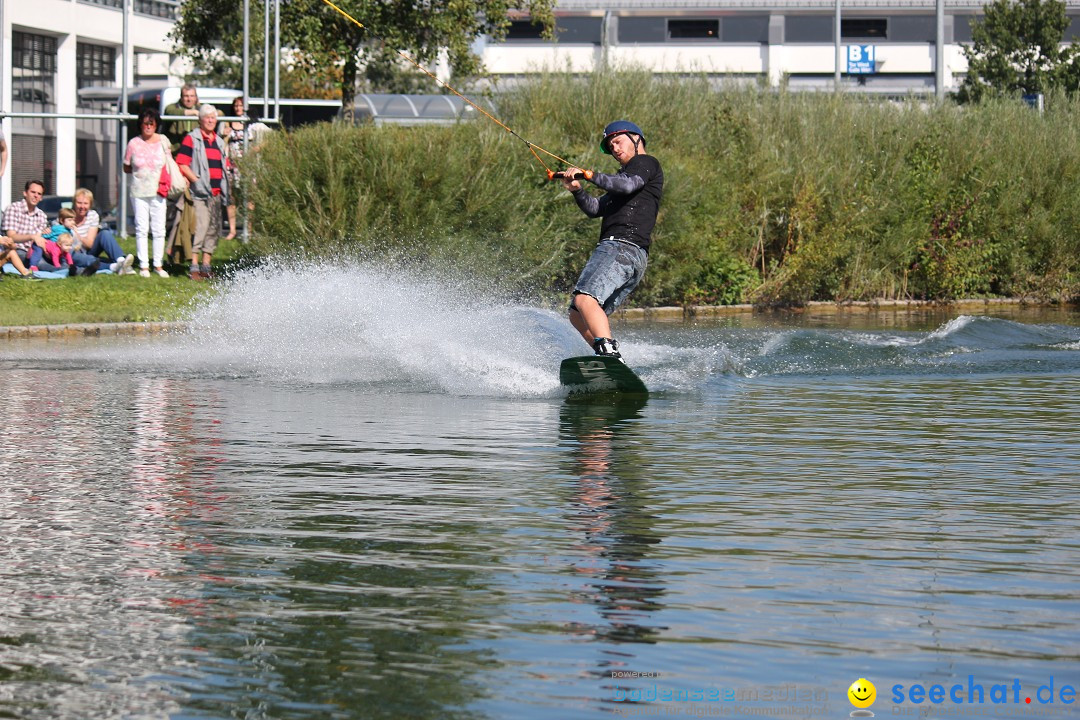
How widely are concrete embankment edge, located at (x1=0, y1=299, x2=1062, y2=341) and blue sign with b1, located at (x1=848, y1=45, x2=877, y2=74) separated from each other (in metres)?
58.8

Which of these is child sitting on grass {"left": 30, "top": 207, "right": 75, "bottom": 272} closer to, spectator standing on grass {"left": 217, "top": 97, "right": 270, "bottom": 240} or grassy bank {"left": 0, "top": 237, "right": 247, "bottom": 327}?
grassy bank {"left": 0, "top": 237, "right": 247, "bottom": 327}

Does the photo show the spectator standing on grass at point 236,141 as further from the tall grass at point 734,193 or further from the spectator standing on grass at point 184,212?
the tall grass at point 734,193

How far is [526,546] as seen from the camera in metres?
7.07

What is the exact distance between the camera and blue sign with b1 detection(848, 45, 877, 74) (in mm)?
85125

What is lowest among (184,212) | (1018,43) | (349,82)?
(184,212)

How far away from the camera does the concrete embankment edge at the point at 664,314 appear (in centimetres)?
1845

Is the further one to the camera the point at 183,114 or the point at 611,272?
the point at 183,114

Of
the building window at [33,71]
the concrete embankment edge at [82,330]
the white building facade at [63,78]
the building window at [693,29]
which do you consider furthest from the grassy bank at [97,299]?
the building window at [693,29]

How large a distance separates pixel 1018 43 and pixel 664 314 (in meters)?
40.7

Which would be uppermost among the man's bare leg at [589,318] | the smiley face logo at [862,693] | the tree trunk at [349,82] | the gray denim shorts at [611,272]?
the tree trunk at [349,82]

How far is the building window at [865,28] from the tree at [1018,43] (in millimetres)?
25775

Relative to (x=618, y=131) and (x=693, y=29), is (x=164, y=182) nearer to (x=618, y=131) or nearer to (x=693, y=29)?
(x=618, y=131)

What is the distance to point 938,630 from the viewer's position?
573cm

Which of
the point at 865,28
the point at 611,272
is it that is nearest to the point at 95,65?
the point at 865,28
